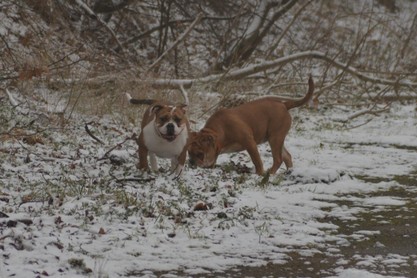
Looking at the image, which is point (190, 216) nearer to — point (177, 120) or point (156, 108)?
point (177, 120)

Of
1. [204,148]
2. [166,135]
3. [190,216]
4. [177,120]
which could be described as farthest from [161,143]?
[190,216]

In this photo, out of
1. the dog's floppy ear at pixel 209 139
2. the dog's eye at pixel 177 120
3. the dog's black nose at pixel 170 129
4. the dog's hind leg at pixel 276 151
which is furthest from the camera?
the dog's hind leg at pixel 276 151

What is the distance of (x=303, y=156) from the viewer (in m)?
9.02

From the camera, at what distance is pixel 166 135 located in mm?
6699

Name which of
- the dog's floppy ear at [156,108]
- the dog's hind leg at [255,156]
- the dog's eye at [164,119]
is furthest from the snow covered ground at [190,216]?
the dog's floppy ear at [156,108]

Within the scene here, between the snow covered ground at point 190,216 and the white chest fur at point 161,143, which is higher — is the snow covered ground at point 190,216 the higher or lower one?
the lower one

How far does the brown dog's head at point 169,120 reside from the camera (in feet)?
21.9

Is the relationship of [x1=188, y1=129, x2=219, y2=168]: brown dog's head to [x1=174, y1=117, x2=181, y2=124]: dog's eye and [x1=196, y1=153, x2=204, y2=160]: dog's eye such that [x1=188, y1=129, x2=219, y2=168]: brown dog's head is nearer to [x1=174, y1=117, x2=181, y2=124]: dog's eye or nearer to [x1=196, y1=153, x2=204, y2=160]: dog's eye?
[x1=196, y1=153, x2=204, y2=160]: dog's eye

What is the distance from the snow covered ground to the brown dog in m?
0.24

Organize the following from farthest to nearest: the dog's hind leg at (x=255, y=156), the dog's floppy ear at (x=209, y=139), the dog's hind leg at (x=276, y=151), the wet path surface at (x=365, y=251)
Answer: the dog's hind leg at (x=276, y=151), the dog's hind leg at (x=255, y=156), the dog's floppy ear at (x=209, y=139), the wet path surface at (x=365, y=251)

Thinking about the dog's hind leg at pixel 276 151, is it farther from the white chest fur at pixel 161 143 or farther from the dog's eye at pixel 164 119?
the dog's eye at pixel 164 119

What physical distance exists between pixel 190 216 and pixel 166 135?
66.7 inches

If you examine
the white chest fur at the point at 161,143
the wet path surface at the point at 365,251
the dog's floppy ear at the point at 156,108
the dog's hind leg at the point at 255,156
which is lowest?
the wet path surface at the point at 365,251

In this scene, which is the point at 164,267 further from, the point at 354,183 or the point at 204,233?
the point at 354,183
